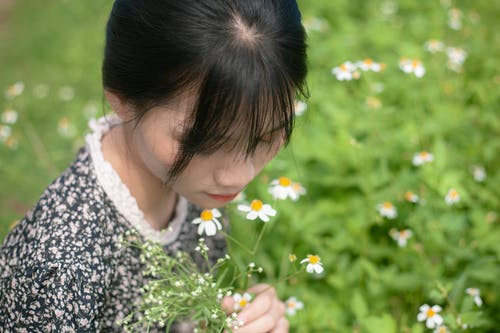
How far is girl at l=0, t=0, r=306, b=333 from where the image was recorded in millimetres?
1010

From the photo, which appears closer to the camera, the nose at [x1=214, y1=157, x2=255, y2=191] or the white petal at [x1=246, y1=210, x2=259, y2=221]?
the nose at [x1=214, y1=157, x2=255, y2=191]

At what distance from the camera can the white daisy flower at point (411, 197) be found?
72.0 inches

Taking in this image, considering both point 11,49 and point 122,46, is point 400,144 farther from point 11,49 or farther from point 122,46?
point 11,49

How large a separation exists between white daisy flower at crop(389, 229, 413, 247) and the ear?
3.49 feet

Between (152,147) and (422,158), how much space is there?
46.5 inches

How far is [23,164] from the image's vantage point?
98.7 inches

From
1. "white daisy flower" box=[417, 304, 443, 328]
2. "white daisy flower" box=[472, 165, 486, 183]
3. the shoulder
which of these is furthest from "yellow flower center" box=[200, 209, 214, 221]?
"white daisy flower" box=[472, 165, 486, 183]

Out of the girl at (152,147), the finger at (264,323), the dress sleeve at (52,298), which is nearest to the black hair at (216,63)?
the girl at (152,147)

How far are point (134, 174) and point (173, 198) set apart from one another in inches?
7.9

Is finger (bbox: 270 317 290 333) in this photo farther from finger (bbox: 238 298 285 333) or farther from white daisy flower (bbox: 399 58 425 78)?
white daisy flower (bbox: 399 58 425 78)

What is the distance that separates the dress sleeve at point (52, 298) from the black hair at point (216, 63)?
0.34 metres

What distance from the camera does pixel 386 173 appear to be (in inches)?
76.2

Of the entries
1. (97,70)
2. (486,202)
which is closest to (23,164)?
(97,70)

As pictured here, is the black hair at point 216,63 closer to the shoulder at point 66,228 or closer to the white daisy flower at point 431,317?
the shoulder at point 66,228
